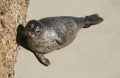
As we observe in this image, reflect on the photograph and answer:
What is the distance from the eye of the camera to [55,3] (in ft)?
20.6

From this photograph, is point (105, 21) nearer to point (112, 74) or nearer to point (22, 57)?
point (112, 74)

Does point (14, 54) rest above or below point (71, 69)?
above

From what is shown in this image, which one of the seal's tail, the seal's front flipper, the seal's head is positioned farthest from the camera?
the seal's tail

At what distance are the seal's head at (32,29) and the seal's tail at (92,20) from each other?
3.13 ft

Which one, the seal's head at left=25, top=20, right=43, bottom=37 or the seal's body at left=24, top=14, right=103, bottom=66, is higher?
the seal's head at left=25, top=20, right=43, bottom=37

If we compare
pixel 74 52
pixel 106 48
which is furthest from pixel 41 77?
pixel 106 48

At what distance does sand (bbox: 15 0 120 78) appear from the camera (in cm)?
560

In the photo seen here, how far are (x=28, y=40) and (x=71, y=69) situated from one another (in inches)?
27.9

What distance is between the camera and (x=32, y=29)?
5.28 m

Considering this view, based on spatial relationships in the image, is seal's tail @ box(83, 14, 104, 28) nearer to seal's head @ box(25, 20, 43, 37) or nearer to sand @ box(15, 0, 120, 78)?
sand @ box(15, 0, 120, 78)

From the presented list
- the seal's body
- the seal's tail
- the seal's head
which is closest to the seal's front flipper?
the seal's body

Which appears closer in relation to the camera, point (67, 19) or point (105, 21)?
point (67, 19)

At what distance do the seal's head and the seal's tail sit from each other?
954mm

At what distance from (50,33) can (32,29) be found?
0.26 m
